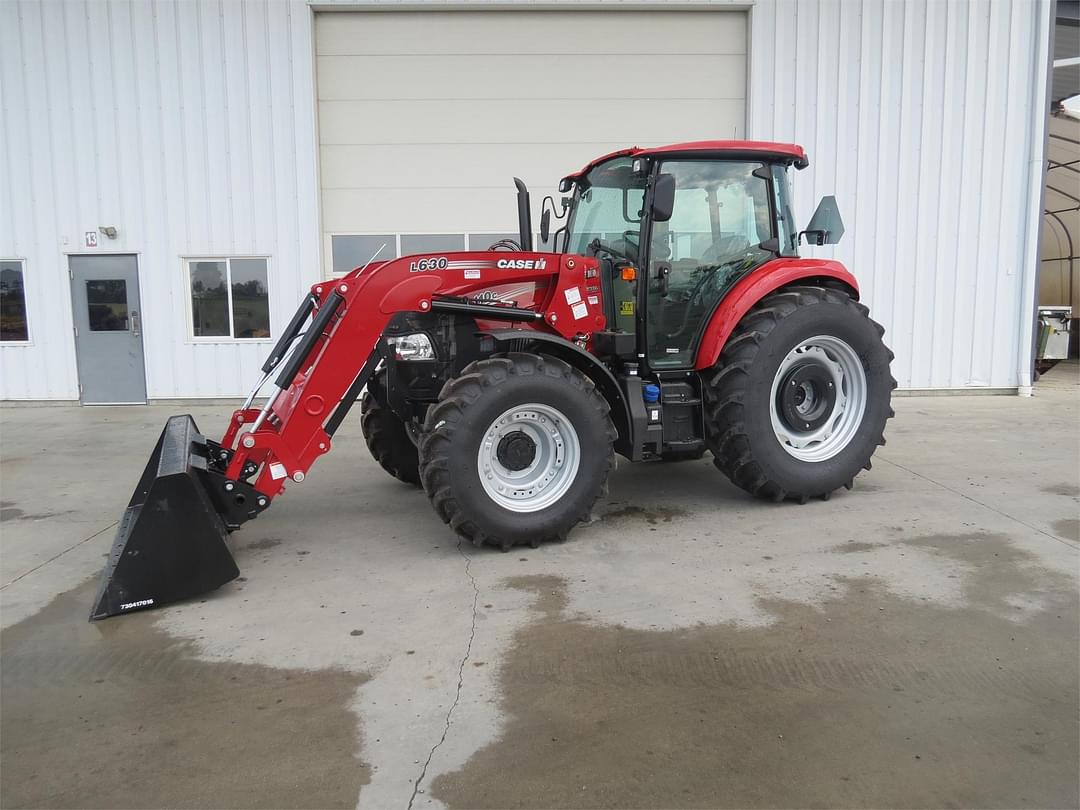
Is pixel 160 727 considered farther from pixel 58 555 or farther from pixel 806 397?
pixel 806 397

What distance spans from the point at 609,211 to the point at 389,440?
228cm

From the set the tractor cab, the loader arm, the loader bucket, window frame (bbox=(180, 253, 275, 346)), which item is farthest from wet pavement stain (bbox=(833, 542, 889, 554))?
window frame (bbox=(180, 253, 275, 346))

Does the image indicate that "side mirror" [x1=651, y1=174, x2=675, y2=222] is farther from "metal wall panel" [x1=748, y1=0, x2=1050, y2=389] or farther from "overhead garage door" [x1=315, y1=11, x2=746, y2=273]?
"metal wall panel" [x1=748, y1=0, x2=1050, y2=389]

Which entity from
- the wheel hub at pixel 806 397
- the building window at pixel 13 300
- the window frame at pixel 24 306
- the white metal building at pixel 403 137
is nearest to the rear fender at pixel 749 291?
the wheel hub at pixel 806 397

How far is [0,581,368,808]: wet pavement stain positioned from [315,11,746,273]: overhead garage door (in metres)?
7.56

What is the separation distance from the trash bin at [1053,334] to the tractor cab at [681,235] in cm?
985

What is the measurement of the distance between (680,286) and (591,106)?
5971mm

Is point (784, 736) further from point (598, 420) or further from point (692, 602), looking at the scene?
point (598, 420)

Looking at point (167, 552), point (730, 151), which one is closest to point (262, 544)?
point (167, 552)

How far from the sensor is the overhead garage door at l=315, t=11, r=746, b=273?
1001cm

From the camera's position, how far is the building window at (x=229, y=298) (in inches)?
398

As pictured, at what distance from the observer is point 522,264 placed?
474cm

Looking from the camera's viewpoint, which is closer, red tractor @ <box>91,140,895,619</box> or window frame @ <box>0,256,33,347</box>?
red tractor @ <box>91,140,895,619</box>

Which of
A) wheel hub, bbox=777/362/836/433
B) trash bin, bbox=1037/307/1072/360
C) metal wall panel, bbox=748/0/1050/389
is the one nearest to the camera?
wheel hub, bbox=777/362/836/433
